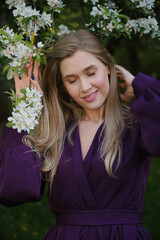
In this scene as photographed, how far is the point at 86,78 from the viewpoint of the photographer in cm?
254

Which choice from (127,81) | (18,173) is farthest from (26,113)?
(127,81)

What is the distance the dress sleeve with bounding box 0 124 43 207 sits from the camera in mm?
2445

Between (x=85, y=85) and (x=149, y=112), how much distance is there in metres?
0.53

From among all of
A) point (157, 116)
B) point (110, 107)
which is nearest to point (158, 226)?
point (110, 107)

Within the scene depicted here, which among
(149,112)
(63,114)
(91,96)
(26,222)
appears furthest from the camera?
(26,222)

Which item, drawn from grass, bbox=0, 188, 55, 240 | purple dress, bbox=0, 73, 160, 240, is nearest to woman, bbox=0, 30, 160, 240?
purple dress, bbox=0, 73, 160, 240

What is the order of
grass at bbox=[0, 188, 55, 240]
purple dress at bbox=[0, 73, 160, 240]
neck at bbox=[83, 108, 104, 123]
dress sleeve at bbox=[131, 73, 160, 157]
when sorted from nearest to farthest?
1. dress sleeve at bbox=[131, 73, 160, 157]
2. purple dress at bbox=[0, 73, 160, 240]
3. neck at bbox=[83, 108, 104, 123]
4. grass at bbox=[0, 188, 55, 240]

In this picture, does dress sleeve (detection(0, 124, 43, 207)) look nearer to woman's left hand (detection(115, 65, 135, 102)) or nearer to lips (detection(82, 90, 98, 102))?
lips (detection(82, 90, 98, 102))

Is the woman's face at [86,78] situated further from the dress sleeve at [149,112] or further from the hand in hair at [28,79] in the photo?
the dress sleeve at [149,112]

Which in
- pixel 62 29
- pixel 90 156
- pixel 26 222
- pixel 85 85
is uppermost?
pixel 62 29

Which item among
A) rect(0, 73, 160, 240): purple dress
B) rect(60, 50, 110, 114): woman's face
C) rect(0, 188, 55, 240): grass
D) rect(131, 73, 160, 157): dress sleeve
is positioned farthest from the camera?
rect(0, 188, 55, 240): grass

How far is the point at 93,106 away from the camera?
8.58 feet

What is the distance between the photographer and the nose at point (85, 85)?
252 centimetres

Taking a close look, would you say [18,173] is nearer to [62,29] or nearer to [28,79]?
[28,79]
